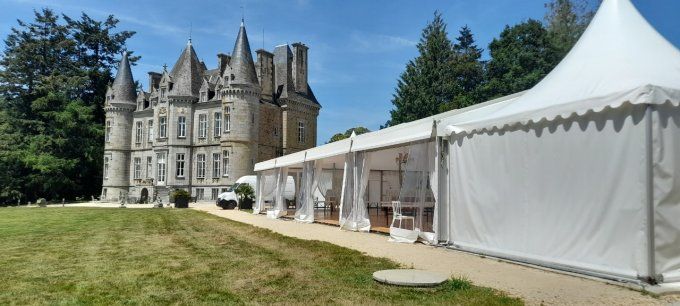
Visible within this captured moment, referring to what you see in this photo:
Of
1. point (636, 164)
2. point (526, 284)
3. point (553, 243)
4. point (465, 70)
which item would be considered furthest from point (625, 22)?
point (465, 70)

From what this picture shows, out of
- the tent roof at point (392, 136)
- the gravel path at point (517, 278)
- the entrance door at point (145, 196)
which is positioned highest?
the tent roof at point (392, 136)

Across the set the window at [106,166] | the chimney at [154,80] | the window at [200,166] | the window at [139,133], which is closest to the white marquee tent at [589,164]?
the window at [200,166]

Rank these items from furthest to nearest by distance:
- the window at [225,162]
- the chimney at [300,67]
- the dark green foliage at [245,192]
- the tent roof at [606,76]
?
the chimney at [300,67], the window at [225,162], the dark green foliage at [245,192], the tent roof at [606,76]

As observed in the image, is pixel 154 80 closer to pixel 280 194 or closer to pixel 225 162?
pixel 225 162

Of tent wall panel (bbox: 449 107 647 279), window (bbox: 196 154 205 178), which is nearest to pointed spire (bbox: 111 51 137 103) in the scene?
window (bbox: 196 154 205 178)

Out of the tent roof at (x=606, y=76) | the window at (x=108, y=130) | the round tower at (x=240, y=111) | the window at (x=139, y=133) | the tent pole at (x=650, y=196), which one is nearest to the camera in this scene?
the tent pole at (x=650, y=196)

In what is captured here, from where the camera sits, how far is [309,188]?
13906mm

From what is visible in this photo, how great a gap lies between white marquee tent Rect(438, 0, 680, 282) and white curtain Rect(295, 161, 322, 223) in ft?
21.6

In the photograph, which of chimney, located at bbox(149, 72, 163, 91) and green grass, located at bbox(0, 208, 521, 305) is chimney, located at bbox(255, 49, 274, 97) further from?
green grass, located at bbox(0, 208, 521, 305)

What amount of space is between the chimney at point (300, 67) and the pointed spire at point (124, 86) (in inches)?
568

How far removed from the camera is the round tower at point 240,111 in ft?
112

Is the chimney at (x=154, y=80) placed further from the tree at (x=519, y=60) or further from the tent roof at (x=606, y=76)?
the tent roof at (x=606, y=76)

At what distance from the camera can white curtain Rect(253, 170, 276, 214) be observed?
1931 centimetres

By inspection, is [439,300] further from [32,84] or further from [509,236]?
[32,84]
